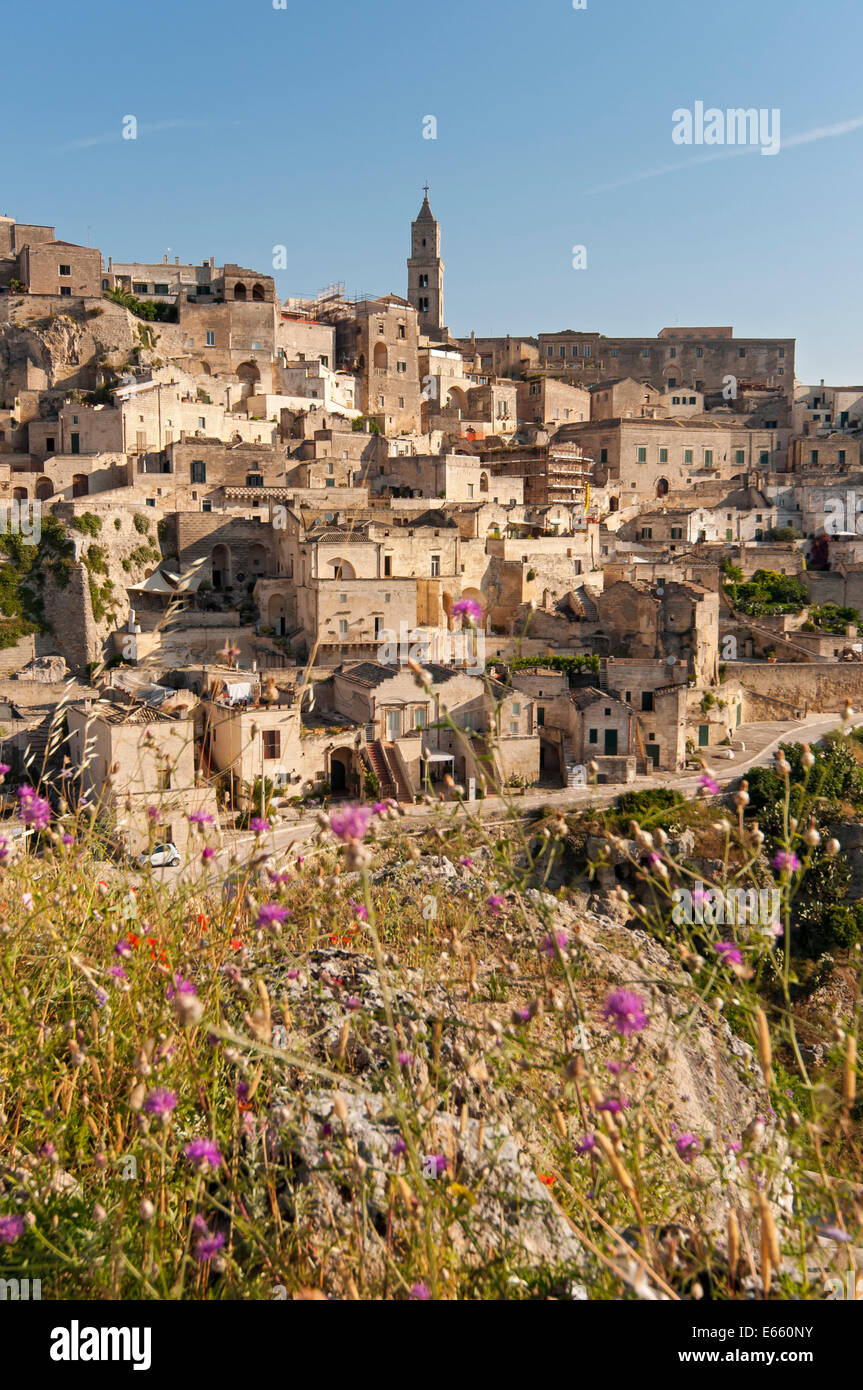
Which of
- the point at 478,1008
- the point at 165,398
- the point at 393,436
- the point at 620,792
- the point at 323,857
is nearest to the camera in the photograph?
the point at 478,1008

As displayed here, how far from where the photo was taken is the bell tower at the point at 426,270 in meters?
67.6

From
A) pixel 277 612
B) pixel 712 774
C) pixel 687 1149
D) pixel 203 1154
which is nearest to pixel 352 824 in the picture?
pixel 203 1154

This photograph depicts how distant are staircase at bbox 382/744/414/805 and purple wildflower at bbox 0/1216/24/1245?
2164 cm

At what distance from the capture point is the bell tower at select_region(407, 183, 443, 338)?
67625mm

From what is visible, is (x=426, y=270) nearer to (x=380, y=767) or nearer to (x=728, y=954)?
(x=380, y=767)

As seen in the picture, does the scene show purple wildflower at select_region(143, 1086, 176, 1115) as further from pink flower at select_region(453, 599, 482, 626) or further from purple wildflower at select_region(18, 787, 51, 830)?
pink flower at select_region(453, 599, 482, 626)

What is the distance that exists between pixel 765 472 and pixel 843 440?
16.2ft

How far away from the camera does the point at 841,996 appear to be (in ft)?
67.7

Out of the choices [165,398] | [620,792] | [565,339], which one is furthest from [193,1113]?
[565,339]

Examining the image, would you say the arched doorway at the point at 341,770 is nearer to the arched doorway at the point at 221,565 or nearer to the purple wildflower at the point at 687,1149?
the arched doorway at the point at 221,565

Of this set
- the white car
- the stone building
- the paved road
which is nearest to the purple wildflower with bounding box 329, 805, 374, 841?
the white car

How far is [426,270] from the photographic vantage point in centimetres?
6775

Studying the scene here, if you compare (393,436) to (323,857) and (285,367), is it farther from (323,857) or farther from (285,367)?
(323,857)

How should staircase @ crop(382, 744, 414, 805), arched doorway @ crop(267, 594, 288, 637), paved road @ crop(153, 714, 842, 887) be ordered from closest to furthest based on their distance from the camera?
1. paved road @ crop(153, 714, 842, 887)
2. staircase @ crop(382, 744, 414, 805)
3. arched doorway @ crop(267, 594, 288, 637)
